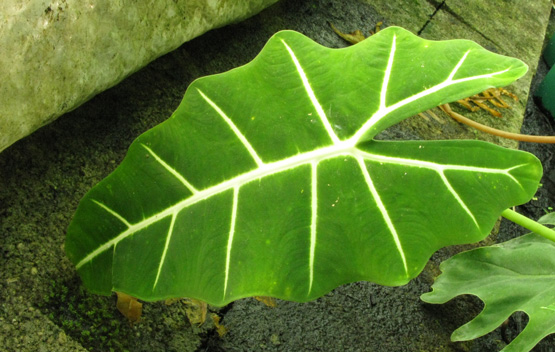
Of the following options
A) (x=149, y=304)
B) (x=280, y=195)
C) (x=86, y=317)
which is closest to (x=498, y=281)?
(x=280, y=195)

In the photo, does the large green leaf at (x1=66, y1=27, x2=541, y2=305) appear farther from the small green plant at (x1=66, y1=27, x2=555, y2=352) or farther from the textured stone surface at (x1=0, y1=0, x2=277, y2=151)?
the textured stone surface at (x1=0, y1=0, x2=277, y2=151)

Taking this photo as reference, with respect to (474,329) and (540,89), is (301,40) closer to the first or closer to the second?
(474,329)

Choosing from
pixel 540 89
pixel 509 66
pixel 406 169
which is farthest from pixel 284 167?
pixel 540 89

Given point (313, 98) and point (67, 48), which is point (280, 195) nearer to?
point (313, 98)

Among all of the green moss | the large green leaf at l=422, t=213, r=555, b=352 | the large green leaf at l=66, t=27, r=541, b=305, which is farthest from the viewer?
the large green leaf at l=422, t=213, r=555, b=352

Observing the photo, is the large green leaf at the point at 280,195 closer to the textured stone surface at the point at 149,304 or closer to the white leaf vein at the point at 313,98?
the white leaf vein at the point at 313,98

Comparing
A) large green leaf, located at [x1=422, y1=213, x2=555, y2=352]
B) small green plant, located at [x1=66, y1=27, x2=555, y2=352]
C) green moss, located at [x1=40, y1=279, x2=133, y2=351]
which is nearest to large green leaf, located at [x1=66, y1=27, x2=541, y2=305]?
small green plant, located at [x1=66, y1=27, x2=555, y2=352]
